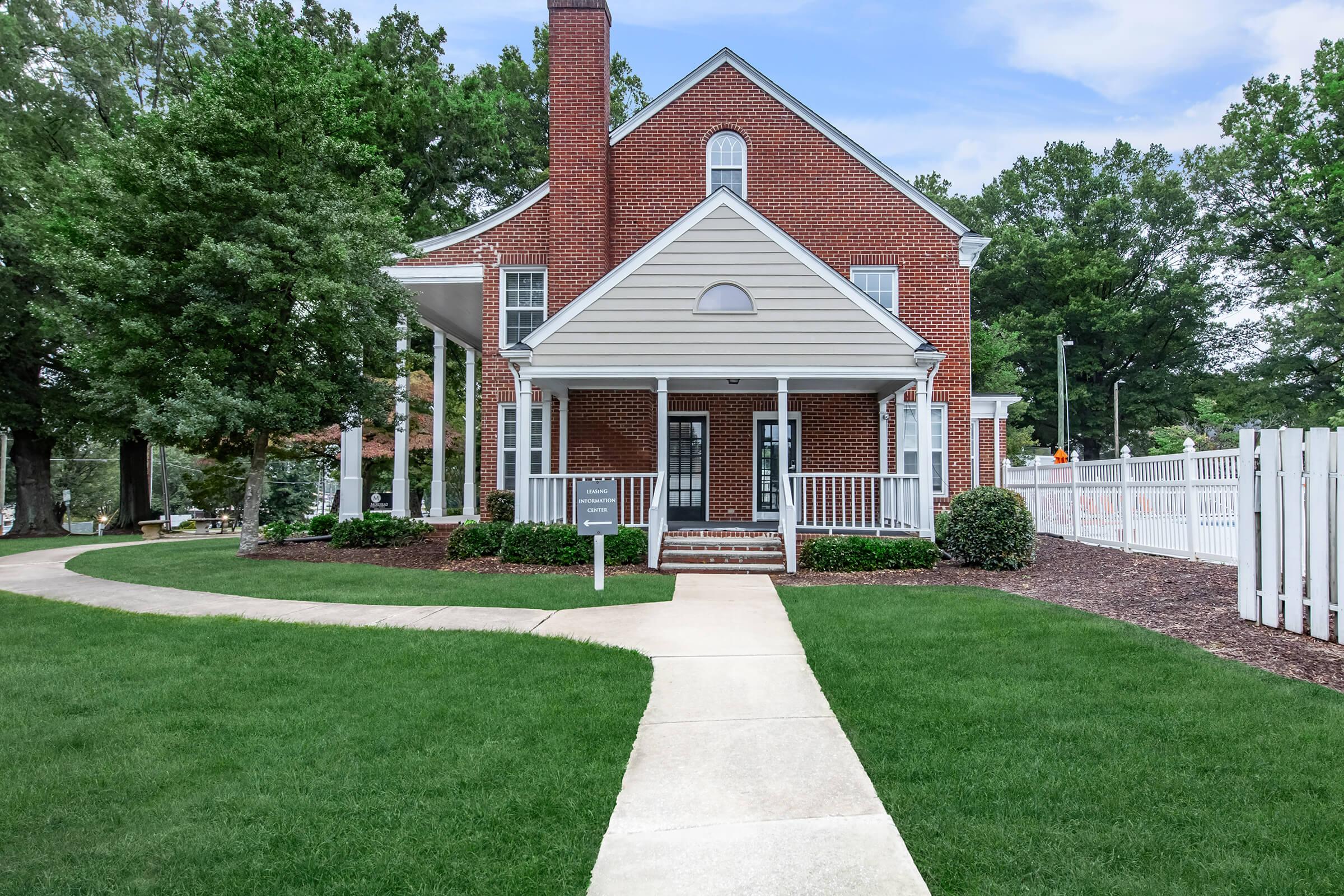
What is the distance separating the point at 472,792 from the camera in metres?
3.65

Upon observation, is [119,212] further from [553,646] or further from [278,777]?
[278,777]

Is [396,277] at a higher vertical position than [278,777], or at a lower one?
higher

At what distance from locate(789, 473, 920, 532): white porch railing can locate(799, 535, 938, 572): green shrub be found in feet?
1.65

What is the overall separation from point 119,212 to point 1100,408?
162ft

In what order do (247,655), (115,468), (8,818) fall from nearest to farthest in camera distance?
(8,818) < (247,655) < (115,468)

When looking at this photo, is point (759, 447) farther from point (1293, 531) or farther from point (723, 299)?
point (1293, 531)

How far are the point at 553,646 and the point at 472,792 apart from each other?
3.04 metres

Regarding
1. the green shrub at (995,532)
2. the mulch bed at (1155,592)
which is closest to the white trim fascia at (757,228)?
the green shrub at (995,532)

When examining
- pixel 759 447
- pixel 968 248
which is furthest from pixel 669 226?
pixel 968 248

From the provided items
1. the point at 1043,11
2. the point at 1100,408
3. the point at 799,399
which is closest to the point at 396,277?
the point at 799,399

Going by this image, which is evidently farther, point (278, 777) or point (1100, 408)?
point (1100, 408)

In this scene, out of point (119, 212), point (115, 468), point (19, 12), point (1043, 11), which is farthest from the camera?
point (115, 468)

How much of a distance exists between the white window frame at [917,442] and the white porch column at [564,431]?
6172mm

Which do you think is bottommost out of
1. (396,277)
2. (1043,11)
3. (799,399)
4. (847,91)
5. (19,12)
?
(799,399)
